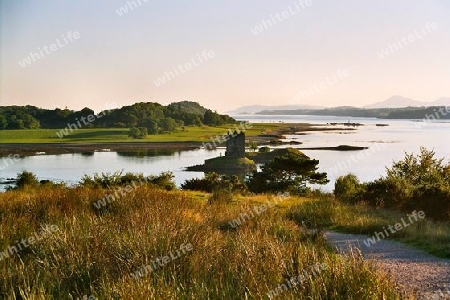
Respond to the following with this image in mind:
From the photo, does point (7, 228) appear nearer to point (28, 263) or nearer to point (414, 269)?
point (28, 263)

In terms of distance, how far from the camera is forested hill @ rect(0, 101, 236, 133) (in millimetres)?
155750

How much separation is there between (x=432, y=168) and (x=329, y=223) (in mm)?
21493

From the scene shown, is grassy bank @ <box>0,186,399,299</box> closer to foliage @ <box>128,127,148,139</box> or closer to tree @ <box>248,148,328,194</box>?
tree @ <box>248,148,328,194</box>

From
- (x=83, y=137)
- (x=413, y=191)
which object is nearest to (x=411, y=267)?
(x=413, y=191)

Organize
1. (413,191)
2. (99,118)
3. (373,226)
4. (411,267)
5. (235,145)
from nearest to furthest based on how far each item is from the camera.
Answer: (411,267), (373,226), (413,191), (235,145), (99,118)

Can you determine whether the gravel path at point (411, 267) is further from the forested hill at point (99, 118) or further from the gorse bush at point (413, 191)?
the forested hill at point (99, 118)

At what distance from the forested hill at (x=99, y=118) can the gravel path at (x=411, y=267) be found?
142 meters

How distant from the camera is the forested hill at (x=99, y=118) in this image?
511 ft

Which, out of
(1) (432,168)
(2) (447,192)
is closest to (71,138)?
(1) (432,168)

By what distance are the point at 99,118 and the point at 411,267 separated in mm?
168867

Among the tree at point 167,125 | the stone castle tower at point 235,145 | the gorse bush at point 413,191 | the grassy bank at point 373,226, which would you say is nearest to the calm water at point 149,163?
the stone castle tower at point 235,145

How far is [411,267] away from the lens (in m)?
9.73

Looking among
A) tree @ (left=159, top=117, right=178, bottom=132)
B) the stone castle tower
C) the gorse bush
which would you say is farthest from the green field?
the gorse bush

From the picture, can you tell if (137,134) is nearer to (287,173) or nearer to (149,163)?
(149,163)
